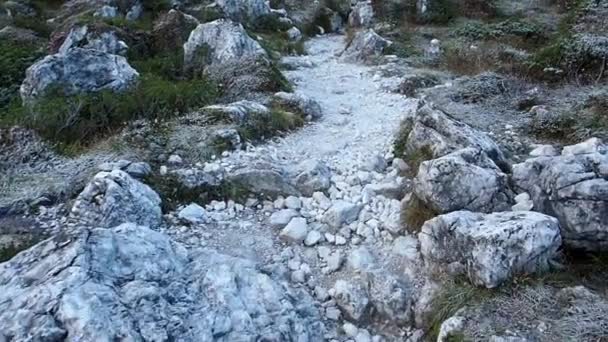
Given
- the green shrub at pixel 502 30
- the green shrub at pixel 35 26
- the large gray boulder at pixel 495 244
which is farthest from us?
the green shrub at pixel 35 26

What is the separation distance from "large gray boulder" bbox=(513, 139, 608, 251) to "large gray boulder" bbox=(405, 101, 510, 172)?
790mm

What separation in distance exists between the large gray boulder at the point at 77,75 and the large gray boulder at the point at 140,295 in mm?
4752

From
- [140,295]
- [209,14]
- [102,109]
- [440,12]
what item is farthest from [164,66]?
[440,12]

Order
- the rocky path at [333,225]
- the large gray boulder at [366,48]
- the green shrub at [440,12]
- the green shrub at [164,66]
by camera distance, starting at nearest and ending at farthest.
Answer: the rocky path at [333,225]
the green shrub at [164,66]
the large gray boulder at [366,48]
the green shrub at [440,12]

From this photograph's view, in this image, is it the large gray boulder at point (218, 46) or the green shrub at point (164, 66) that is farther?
the large gray boulder at point (218, 46)

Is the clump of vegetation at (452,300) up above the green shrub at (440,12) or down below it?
below

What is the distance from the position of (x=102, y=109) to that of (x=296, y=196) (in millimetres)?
3509

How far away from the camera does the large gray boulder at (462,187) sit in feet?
18.8

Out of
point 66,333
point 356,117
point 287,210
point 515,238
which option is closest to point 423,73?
point 356,117

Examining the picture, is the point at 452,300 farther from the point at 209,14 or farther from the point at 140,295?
the point at 209,14

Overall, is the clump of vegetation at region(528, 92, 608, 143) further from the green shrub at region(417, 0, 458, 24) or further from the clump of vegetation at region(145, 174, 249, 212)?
the green shrub at region(417, 0, 458, 24)

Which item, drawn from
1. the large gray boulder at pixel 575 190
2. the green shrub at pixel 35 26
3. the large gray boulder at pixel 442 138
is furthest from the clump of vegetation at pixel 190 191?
the green shrub at pixel 35 26

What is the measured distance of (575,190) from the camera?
5352 millimetres

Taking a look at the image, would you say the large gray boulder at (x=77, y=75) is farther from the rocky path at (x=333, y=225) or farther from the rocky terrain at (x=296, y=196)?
the rocky path at (x=333, y=225)
